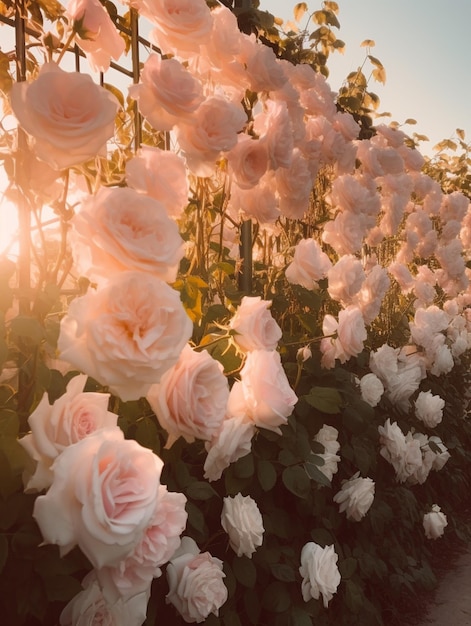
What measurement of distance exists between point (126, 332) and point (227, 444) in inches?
18.0

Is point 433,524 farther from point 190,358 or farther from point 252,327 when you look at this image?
point 190,358

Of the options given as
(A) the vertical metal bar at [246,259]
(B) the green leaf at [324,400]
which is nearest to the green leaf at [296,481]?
(B) the green leaf at [324,400]

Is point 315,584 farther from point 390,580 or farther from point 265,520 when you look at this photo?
point 390,580

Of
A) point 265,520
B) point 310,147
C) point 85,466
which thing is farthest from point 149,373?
point 310,147

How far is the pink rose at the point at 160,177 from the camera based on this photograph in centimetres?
111

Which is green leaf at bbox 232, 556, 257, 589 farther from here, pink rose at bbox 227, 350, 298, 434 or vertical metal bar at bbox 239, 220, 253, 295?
vertical metal bar at bbox 239, 220, 253, 295

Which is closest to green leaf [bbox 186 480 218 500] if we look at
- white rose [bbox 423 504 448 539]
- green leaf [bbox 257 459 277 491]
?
green leaf [bbox 257 459 277 491]

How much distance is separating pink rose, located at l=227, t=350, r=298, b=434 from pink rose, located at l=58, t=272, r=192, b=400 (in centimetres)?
41

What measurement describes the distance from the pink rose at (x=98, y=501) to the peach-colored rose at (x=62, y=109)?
41 centimetres

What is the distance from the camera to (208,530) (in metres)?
1.60

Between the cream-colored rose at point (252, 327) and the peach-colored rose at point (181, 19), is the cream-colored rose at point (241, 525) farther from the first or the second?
the peach-colored rose at point (181, 19)

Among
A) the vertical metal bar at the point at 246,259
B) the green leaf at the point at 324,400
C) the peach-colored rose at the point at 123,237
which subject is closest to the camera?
the peach-colored rose at the point at 123,237

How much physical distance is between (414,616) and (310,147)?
69.1 inches

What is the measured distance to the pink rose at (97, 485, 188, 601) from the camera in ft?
3.14
